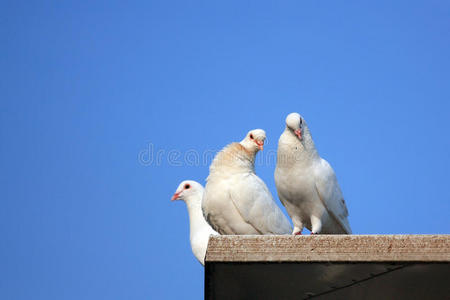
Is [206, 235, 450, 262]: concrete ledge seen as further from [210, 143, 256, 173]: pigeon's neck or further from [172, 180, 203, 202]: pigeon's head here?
[172, 180, 203, 202]: pigeon's head

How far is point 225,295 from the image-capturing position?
282cm

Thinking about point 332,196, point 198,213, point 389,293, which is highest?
point 198,213

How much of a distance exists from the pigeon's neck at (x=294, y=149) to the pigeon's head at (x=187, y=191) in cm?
392

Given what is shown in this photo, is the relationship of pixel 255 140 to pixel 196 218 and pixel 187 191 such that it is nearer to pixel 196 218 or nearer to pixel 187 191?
pixel 196 218

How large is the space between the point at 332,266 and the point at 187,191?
808 cm

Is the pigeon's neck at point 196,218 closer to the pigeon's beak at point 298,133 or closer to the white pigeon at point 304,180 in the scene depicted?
the white pigeon at point 304,180

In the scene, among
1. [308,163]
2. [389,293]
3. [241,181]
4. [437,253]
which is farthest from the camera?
[241,181]

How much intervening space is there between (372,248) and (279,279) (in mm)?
407

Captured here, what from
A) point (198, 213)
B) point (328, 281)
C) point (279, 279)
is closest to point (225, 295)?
point (279, 279)

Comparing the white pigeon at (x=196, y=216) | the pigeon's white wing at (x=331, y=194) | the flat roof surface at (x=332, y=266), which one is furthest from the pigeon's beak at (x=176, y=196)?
the flat roof surface at (x=332, y=266)

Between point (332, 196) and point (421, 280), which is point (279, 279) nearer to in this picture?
point (421, 280)

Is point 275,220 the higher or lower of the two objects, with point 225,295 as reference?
higher

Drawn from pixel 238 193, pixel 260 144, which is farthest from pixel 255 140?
pixel 238 193

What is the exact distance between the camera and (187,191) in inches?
419
